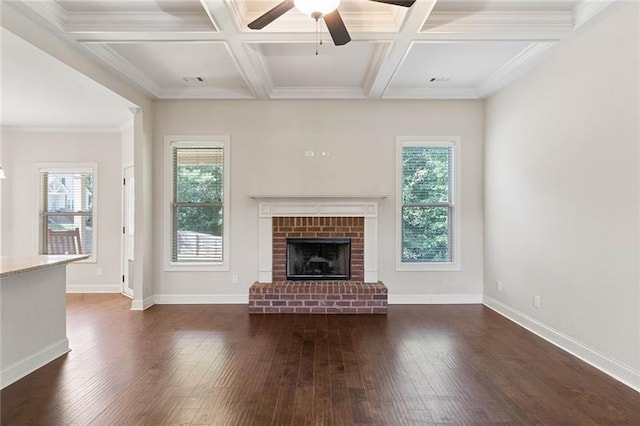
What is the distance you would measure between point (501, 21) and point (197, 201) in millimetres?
4253

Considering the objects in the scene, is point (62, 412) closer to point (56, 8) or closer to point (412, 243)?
point (56, 8)

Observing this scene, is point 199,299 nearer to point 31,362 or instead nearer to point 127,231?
point 127,231

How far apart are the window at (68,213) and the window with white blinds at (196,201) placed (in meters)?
1.79

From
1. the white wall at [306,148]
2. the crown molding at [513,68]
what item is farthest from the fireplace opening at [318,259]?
the crown molding at [513,68]

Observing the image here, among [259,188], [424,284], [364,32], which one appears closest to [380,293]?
[424,284]

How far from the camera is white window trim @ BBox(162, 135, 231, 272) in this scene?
515 centimetres

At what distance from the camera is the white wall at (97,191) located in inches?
231

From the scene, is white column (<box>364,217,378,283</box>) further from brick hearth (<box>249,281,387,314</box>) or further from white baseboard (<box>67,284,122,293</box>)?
white baseboard (<box>67,284,122,293</box>)

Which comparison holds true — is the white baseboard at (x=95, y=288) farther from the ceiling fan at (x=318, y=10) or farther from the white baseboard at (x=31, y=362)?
the ceiling fan at (x=318, y=10)

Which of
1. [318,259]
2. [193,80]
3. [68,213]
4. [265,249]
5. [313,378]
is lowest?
[313,378]

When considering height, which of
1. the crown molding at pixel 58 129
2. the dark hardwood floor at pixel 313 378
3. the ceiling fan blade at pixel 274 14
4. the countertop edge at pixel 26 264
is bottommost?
the dark hardwood floor at pixel 313 378

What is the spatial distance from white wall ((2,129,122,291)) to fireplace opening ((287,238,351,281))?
3.00 meters

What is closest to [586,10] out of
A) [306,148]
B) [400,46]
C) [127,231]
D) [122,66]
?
[400,46]

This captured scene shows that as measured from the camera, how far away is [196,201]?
522cm
